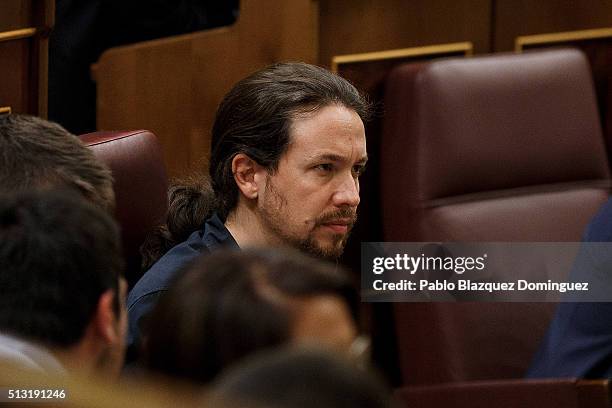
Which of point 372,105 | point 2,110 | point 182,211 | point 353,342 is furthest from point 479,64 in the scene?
point 353,342

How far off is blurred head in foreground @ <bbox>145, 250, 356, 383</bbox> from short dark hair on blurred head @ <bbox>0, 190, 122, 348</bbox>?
0.06 m

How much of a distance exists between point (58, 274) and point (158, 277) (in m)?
0.43

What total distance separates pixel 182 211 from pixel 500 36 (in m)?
0.40

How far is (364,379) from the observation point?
10.7 inches

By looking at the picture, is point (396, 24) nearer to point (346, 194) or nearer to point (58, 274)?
point (346, 194)

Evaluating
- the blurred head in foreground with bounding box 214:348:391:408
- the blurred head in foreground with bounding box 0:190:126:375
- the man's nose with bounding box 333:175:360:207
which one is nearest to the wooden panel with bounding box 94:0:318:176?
the man's nose with bounding box 333:175:360:207

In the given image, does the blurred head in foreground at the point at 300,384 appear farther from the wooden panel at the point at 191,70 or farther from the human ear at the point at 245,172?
the wooden panel at the point at 191,70

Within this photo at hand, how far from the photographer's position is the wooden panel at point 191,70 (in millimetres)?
1173

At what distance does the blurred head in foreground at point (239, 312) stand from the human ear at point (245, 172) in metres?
0.60

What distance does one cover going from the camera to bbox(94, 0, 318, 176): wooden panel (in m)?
1.17

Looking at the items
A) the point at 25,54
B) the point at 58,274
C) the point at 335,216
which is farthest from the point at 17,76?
the point at 58,274

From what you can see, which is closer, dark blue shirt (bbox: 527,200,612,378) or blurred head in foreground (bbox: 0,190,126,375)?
blurred head in foreground (bbox: 0,190,126,375)

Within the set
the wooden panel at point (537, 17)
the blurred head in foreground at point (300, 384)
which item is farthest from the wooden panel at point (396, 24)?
the blurred head in foreground at point (300, 384)

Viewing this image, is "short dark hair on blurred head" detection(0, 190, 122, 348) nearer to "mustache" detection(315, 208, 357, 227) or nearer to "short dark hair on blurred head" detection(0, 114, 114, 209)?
"short dark hair on blurred head" detection(0, 114, 114, 209)
